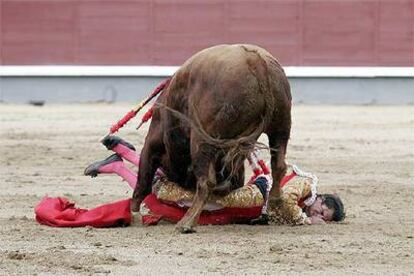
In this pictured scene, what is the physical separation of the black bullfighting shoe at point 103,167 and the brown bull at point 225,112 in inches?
22.6

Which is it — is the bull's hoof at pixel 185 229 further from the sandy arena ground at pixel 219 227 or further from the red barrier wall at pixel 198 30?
the red barrier wall at pixel 198 30

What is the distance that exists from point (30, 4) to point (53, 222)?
10.3 metres

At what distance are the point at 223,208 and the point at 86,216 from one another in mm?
627

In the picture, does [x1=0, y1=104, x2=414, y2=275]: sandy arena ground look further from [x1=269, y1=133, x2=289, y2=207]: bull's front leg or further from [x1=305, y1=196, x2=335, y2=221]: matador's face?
[x1=269, y1=133, x2=289, y2=207]: bull's front leg

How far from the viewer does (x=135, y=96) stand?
49.4 ft

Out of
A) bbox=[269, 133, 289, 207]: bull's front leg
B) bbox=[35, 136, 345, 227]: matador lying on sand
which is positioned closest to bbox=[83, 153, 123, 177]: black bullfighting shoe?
bbox=[35, 136, 345, 227]: matador lying on sand

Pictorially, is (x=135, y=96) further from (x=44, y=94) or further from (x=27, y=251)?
(x=27, y=251)

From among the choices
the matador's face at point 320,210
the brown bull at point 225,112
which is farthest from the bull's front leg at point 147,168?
the matador's face at point 320,210

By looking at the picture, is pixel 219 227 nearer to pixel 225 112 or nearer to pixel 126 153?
pixel 225 112

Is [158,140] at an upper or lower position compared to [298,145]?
upper

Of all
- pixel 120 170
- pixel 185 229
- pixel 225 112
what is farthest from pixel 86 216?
pixel 225 112

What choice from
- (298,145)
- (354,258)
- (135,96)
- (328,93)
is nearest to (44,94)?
(135,96)

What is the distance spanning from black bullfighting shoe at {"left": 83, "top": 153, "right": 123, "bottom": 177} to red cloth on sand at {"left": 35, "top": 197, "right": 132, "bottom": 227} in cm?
27

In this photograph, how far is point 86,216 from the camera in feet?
18.2
